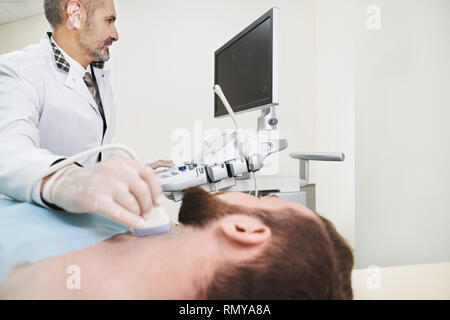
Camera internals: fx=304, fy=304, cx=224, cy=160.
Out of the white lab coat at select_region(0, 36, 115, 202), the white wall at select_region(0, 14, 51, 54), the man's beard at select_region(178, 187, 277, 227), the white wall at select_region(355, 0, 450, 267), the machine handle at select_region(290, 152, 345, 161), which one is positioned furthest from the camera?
the white wall at select_region(0, 14, 51, 54)

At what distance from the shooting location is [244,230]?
0.52 m

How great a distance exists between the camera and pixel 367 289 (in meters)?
0.72

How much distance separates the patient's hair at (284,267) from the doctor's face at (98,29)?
3.36 feet

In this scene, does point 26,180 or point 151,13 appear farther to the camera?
point 151,13

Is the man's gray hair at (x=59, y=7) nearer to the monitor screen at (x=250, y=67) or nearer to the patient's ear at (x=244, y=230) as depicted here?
the monitor screen at (x=250, y=67)

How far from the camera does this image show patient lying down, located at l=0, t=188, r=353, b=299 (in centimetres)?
43

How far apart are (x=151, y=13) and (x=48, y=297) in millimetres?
2017

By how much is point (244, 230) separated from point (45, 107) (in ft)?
3.12

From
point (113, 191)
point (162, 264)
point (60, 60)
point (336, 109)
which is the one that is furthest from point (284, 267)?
point (336, 109)

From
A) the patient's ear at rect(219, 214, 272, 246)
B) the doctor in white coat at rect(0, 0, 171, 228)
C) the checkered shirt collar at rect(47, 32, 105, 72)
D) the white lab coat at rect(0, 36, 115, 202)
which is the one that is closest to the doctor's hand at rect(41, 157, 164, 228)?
the doctor in white coat at rect(0, 0, 171, 228)

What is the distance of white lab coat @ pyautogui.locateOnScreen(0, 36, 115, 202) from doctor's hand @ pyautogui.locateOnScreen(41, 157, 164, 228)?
0.95 ft

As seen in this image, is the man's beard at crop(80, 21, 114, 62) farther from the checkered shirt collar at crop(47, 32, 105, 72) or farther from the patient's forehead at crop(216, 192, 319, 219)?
the patient's forehead at crop(216, 192, 319, 219)

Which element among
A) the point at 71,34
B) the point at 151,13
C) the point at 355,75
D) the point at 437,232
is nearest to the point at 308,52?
the point at 355,75
